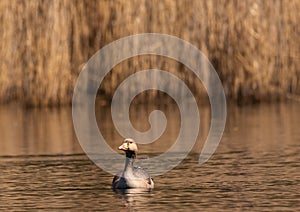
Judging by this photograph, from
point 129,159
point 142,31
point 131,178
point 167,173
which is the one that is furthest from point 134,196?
point 142,31

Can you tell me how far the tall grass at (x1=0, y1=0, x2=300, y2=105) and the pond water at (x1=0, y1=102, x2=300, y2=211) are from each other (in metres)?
1.18

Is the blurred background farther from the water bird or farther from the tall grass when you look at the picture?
the water bird

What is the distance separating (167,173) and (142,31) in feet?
27.0

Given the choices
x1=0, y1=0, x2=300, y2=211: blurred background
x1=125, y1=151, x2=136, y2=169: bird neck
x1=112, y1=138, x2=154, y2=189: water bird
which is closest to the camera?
x1=112, y1=138, x2=154, y2=189: water bird

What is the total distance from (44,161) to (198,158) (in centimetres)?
201

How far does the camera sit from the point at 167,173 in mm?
13930

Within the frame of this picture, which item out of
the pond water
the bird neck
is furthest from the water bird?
the pond water

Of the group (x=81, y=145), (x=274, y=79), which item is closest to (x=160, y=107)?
(x=274, y=79)

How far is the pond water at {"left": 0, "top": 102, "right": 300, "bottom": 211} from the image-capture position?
11.6m

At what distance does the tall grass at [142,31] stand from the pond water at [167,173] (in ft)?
3.88

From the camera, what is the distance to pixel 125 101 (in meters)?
22.7

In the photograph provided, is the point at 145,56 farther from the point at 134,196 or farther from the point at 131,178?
the point at 134,196

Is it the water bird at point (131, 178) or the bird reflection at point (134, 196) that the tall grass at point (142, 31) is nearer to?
the water bird at point (131, 178)

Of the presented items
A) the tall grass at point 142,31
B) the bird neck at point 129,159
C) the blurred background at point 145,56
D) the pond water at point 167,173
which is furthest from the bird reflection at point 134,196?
the tall grass at point 142,31
